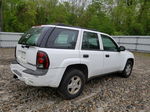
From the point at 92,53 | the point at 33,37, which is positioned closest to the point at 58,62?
the point at 33,37

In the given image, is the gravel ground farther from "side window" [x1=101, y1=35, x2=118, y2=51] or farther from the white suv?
"side window" [x1=101, y1=35, x2=118, y2=51]

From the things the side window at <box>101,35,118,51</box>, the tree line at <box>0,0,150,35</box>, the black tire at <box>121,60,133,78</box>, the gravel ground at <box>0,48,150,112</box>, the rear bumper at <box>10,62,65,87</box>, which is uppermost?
the tree line at <box>0,0,150,35</box>

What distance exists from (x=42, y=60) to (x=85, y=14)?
26.3m

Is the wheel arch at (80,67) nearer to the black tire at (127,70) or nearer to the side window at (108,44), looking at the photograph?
the side window at (108,44)

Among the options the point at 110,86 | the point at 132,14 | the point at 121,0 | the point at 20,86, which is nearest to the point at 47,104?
the point at 20,86

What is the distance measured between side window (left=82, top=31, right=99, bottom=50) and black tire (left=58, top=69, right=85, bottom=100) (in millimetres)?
655

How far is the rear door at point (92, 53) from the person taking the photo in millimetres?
3381

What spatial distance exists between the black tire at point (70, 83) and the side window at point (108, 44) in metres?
1.25

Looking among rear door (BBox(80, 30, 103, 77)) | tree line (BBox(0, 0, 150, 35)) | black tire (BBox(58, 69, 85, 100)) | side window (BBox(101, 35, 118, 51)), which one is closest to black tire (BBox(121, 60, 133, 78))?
side window (BBox(101, 35, 118, 51))

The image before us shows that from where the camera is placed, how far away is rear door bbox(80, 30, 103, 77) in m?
3.38

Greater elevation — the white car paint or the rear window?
the rear window

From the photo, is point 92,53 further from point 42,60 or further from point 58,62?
point 42,60

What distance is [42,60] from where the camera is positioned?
269 cm

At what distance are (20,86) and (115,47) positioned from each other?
10.3ft
